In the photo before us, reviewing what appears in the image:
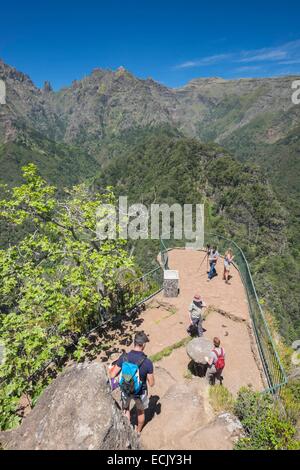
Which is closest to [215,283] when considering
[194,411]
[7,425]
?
[194,411]

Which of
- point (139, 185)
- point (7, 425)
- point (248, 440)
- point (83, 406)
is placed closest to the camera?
point (83, 406)

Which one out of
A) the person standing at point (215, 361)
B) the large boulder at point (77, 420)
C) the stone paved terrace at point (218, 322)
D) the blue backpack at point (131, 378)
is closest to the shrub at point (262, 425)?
the person standing at point (215, 361)

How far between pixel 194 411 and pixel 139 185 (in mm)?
146264

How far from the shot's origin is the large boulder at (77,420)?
425 cm

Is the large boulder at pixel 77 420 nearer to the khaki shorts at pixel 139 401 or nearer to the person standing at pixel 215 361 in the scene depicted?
the khaki shorts at pixel 139 401

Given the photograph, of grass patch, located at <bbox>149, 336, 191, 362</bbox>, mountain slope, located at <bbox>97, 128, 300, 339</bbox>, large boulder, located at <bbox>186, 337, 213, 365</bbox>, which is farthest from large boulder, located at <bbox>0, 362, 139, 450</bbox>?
mountain slope, located at <bbox>97, 128, 300, 339</bbox>

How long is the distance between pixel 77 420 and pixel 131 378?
50.7 inches

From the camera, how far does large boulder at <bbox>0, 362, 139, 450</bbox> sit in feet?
13.9

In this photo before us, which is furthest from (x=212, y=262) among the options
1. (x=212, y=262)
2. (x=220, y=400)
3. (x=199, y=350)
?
(x=220, y=400)

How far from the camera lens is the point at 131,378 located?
5465mm

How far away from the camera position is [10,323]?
7281 millimetres

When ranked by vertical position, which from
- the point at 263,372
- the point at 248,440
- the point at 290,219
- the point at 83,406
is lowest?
the point at 290,219

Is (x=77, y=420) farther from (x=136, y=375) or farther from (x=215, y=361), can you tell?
(x=215, y=361)

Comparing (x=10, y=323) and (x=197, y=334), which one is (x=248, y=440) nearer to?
(x=197, y=334)
